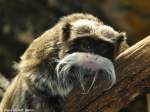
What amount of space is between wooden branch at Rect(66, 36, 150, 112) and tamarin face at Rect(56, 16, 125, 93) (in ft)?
0.24

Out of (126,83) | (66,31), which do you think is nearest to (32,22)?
(66,31)

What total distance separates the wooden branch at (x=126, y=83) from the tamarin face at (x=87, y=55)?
0.07 metres

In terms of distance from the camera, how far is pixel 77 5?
8695 millimetres

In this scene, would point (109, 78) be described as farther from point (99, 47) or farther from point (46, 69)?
point (46, 69)

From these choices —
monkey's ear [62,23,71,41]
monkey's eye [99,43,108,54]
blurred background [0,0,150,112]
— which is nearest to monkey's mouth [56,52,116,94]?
monkey's eye [99,43,108,54]

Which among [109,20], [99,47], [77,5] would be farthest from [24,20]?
[99,47]

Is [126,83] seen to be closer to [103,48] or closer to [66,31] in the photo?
[103,48]

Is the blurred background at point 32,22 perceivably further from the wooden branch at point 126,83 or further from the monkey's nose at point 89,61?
the monkey's nose at point 89,61

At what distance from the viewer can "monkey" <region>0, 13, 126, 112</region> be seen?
12.7ft

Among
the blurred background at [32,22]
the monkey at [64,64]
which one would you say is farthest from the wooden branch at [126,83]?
the blurred background at [32,22]

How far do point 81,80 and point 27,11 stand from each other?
480 cm

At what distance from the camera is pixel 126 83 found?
4.09 metres

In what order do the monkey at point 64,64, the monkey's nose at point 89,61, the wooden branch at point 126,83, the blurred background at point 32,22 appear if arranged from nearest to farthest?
the monkey's nose at point 89,61
the monkey at point 64,64
the wooden branch at point 126,83
the blurred background at point 32,22

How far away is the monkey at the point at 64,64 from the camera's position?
12.7 ft
